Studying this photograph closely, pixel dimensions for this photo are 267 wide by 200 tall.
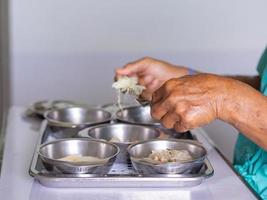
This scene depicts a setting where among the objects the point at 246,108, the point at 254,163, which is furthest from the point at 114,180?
the point at 254,163

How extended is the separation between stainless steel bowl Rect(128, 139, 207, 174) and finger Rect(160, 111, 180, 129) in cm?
10

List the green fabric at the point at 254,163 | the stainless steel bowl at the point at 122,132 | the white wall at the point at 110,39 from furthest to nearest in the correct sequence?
the white wall at the point at 110,39, the stainless steel bowl at the point at 122,132, the green fabric at the point at 254,163

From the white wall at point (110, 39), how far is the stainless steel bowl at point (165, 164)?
1304 mm

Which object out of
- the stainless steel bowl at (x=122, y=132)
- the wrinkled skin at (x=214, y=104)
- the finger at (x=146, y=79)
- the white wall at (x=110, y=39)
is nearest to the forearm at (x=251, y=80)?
the finger at (x=146, y=79)

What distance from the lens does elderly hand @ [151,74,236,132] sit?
1183 millimetres

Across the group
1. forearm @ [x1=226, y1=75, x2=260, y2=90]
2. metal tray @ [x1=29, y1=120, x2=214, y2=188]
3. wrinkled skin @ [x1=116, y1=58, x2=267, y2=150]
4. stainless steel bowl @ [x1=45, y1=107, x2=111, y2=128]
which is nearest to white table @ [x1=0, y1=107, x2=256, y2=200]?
metal tray @ [x1=29, y1=120, x2=214, y2=188]

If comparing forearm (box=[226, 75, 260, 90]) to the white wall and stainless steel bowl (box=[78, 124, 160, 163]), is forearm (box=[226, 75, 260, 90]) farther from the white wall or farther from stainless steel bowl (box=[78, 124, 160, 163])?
the white wall

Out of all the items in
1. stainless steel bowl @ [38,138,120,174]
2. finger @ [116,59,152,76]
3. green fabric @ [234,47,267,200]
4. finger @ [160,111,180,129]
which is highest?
finger @ [116,59,152,76]

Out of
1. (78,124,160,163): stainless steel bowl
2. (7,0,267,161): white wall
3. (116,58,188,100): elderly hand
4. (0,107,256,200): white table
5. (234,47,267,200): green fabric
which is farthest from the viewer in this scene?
(7,0,267,161): white wall

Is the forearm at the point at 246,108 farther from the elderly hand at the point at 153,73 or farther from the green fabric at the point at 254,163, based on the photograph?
the elderly hand at the point at 153,73

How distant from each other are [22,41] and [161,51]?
2.33 feet

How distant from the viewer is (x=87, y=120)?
1.75 metres

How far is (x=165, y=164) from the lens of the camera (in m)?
1.19

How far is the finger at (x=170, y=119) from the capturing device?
1214mm
